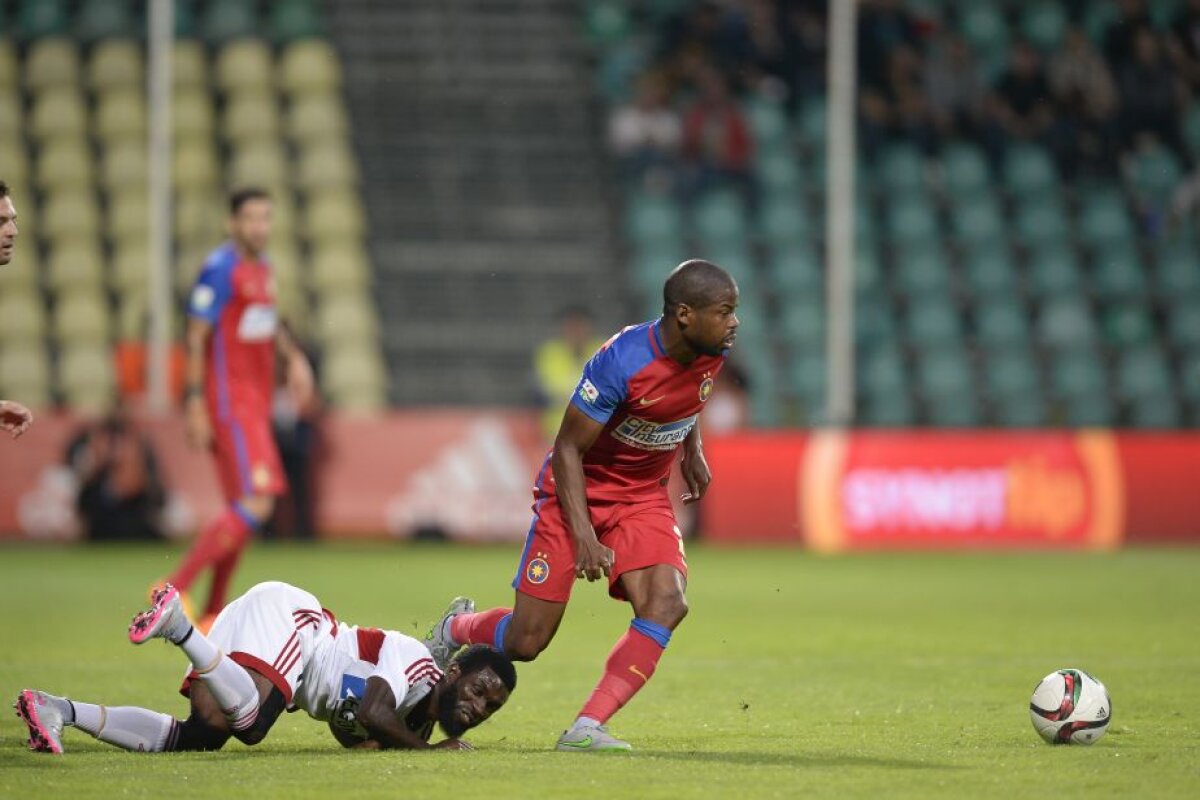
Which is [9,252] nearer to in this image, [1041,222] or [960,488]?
[960,488]

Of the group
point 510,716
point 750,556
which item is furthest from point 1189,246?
point 510,716

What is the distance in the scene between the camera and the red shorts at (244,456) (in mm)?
11430

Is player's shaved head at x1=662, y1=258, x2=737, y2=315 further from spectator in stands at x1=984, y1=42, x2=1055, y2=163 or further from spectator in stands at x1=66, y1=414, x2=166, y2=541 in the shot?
spectator in stands at x1=984, y1=42, x2=1055, y2=163

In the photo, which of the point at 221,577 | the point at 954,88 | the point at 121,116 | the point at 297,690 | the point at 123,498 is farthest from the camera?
the point at 954,88

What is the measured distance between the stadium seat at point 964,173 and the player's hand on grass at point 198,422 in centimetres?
1442

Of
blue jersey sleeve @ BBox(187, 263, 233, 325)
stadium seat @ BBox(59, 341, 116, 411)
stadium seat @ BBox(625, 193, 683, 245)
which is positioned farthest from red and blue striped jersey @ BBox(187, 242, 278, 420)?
stadium seat @ BBox(625, 193, 683, 245)

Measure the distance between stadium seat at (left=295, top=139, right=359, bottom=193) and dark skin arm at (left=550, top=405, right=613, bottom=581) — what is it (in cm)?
1704

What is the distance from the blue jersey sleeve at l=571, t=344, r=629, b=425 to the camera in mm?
7223

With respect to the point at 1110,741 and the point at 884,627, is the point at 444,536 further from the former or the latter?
the point at 1110,741

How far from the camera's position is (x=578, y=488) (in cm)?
719

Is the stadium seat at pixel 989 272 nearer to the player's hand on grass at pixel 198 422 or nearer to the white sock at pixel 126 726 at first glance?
the player's hand on grass at pixel 198 422

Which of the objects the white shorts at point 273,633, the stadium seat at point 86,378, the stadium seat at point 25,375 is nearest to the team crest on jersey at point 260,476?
the white shorts at point 273,633

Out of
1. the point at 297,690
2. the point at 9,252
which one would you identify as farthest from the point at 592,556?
the point at 9,252

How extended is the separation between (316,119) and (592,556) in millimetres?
18058
